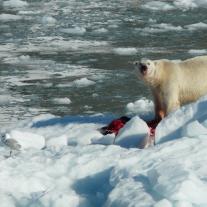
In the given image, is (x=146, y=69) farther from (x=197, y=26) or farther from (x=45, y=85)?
(x=197, y=26)

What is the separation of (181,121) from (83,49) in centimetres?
644

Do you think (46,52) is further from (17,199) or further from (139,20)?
(17,199)

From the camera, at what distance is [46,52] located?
1010 cm

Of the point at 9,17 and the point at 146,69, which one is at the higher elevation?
the point at 146,69

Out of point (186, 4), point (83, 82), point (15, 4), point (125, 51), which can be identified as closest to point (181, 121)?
point (83, 82)

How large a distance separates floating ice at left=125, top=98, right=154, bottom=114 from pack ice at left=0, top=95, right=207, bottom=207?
7.90ft

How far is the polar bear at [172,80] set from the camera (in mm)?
5137

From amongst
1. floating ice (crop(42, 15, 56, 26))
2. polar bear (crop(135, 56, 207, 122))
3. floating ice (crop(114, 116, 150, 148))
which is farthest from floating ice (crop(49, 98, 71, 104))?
floating ice (crop(42, 15, 56, 26))

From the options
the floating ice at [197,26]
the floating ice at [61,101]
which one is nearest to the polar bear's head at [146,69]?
the floating ice at [61,101]

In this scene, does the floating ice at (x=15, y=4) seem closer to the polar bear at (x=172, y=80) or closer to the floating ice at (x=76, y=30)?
the floating ice at (x=76, y=30)

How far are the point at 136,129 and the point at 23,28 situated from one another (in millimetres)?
8546

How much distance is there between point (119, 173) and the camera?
3.09 m

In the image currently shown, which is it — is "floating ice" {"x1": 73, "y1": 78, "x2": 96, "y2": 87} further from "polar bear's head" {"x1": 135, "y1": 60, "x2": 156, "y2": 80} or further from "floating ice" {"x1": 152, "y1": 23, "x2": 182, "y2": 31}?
"floating ice" {"x1": 152, "y1": 23, "x2": 182, "y2": 31}

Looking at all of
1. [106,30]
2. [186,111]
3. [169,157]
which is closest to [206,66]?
[186,111]
